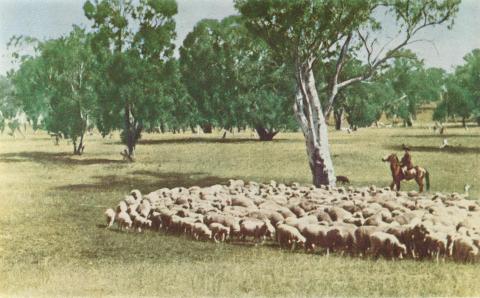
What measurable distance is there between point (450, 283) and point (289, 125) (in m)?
32.4

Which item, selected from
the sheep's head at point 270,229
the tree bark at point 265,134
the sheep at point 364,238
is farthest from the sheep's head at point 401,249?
the tree bark at point 265,134

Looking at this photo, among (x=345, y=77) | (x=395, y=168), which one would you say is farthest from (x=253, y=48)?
(x=395, y=168)

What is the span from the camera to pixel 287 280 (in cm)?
1004

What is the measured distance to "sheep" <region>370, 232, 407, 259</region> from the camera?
11147 mm

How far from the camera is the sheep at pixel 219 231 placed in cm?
1288

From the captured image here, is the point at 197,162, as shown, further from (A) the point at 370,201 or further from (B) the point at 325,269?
(B) the point at 325,269

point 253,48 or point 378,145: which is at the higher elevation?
point 253,48

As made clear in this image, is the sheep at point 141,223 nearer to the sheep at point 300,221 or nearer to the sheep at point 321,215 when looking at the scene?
the sheep at point 300,221

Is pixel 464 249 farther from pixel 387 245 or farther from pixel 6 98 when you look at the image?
pixel 6 98

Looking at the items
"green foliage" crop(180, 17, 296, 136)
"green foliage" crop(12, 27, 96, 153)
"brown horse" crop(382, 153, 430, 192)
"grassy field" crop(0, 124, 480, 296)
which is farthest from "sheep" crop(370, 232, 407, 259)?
"green foliage" crop(180, 17, 296, 136)

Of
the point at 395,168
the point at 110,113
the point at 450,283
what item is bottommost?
the point at 450,283

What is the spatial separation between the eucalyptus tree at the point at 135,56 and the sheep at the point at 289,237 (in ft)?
50.6

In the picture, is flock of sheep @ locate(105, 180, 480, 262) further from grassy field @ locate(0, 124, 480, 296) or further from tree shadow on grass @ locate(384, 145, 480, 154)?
tree shadow on grass @ locate(384, 145, 480, 154)

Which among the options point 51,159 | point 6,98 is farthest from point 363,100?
point 6,98
